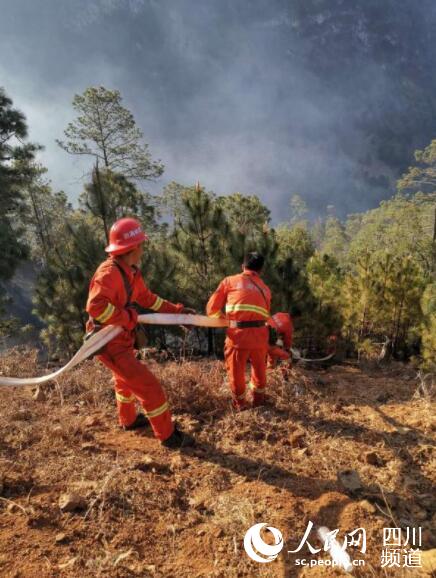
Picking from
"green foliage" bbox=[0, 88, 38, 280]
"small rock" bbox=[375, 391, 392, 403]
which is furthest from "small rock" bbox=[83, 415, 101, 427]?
"green foliage" bbox=[0, 88, 38, 280]

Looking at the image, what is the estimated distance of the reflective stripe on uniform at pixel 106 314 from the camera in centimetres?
276

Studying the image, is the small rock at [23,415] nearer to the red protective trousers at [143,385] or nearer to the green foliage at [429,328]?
the red protective trousers at [143,385]

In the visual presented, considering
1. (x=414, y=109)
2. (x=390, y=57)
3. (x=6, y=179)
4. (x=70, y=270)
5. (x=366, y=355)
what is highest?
(x=390, y=57)

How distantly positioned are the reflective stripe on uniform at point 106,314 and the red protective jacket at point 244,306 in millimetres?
1128

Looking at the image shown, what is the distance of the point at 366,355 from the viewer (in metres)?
8.62

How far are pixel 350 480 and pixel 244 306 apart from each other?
5.42 ft

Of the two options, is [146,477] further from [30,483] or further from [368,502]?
[368,502]

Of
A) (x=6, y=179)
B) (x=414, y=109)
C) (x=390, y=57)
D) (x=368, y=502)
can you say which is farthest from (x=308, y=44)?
(x=368, y=502)

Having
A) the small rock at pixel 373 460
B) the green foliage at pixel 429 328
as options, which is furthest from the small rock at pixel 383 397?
the green foliage at pixel 429 328

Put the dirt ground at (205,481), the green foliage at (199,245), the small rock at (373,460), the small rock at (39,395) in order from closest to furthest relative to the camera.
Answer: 1. the dirt ground at (205,481)
2. the small rock at (373,460)
3. the small rock at (39,395)
4. the green foliage at (199,245)

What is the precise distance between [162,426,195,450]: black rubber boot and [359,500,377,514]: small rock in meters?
1.34

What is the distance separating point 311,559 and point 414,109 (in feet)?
568

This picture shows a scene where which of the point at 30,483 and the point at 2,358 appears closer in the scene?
the point at 30,483

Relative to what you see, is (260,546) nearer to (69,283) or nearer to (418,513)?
(418,513)
